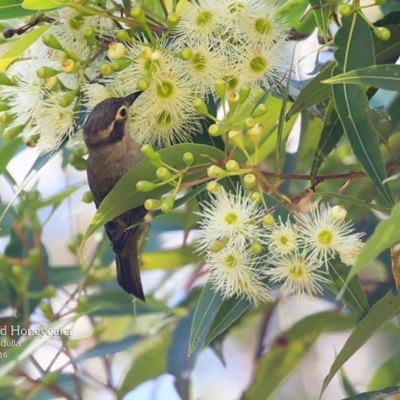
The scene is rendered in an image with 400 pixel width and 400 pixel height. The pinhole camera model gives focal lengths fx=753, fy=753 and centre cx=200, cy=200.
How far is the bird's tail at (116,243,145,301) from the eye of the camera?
206 cm

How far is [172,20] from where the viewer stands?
54.7 inches

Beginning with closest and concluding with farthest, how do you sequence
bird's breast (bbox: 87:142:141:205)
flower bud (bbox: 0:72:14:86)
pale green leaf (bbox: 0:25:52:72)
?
pale green leaf (bbox: 0:25:52:72) < flower bud (bbox: 0:72:14:86) < bird's breast (bbox: 87:142:141:205)

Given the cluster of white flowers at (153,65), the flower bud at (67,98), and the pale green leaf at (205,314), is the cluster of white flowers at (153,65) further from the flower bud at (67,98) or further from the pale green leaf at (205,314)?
the pale green leaf at (205,314)

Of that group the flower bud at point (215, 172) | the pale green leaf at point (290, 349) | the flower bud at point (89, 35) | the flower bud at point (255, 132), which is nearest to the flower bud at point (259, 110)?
the flower bud at point (255, 132)

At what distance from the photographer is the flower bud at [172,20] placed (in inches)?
54.6

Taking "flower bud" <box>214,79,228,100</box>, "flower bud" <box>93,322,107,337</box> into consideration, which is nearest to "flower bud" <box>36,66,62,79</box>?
"flower bud" <box>214,79,228,100</box>

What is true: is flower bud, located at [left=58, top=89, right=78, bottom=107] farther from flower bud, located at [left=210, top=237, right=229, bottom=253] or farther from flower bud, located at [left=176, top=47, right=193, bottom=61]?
flower bud, located at [left=210, top=237, right=229, bottom=253]

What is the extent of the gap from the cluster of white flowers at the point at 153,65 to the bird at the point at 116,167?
0.12 m

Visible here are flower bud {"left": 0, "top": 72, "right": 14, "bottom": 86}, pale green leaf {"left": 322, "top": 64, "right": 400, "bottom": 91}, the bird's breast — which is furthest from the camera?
the bird's breast

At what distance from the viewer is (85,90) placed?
61.1 inches

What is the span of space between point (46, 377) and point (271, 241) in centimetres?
106

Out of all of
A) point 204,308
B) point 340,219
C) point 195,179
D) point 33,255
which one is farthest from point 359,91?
point 33,255

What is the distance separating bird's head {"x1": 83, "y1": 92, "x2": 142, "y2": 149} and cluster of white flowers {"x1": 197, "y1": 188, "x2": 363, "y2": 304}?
339 millimetres

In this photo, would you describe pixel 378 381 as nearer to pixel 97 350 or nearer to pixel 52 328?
pixel 97 350
